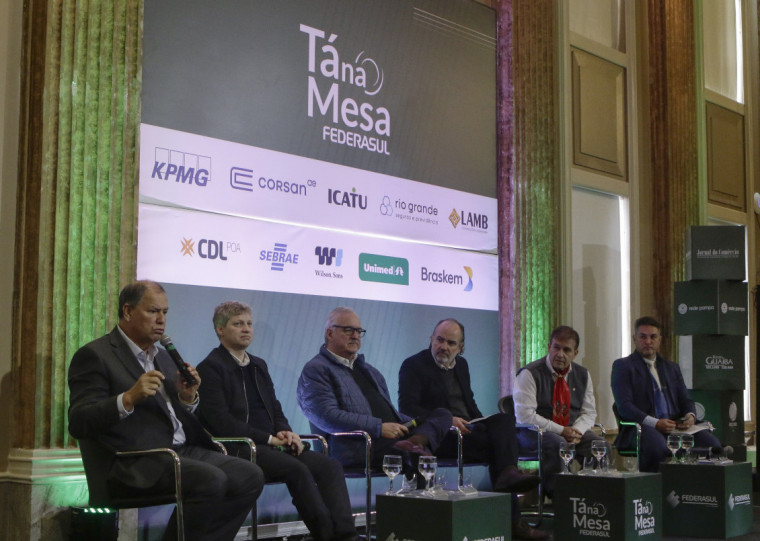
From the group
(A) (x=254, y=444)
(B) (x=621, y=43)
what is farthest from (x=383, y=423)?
(B) (x=621, y=43)

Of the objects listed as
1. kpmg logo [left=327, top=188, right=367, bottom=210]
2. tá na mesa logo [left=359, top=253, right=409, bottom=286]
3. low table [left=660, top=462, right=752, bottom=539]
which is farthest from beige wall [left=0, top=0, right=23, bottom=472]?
low table [left=660, top=462, right=752, bottom=539]

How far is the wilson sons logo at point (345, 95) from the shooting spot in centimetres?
560

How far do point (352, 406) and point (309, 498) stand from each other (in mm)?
817

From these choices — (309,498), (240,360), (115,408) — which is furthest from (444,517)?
(240,360)

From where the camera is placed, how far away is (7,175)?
14.0 ft

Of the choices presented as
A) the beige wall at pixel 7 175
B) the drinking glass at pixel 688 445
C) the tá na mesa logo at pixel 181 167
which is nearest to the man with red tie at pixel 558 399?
the drinking glass at pixel 688 445

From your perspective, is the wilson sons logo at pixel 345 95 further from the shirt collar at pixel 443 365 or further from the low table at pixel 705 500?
the low table at pixel 705 500

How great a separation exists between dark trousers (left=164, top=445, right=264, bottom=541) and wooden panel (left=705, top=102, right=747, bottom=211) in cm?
642

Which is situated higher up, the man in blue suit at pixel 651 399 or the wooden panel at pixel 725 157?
the wooden panel at pixel 725 157

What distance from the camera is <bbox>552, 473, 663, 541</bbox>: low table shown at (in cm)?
450

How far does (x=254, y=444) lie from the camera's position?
416 centimetres

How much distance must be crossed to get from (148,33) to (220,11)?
0.49 m

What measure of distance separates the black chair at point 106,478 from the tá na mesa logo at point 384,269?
2284 millimetres

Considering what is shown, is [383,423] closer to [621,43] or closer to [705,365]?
[705,365]
